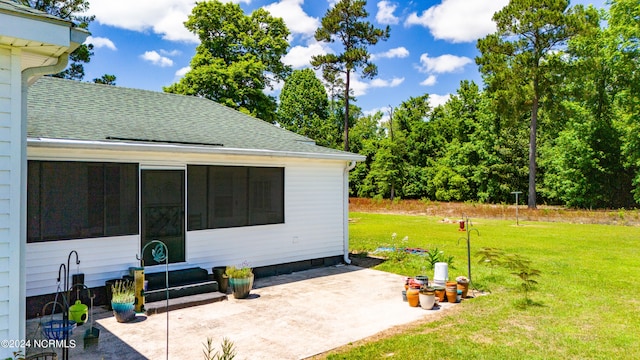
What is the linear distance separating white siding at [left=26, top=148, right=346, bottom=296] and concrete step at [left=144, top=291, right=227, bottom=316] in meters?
0.87

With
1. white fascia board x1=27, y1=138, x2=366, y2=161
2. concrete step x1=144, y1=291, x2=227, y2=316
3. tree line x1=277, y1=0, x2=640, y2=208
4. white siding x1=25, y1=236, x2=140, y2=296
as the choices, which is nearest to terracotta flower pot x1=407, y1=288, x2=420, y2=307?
concrete step x1=144, y1=291, x2=227, y2=316

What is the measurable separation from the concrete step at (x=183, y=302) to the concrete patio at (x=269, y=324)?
0.32 feet

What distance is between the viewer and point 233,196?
26.5 feet

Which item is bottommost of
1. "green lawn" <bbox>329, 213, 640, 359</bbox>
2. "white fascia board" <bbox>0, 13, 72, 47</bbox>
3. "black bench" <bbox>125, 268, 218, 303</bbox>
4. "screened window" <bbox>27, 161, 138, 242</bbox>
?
"green lawn" <bbox>329, 213, 640, 359</bbox>

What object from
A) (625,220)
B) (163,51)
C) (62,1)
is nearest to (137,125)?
(62,1)

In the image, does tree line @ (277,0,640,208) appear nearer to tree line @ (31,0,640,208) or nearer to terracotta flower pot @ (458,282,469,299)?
tree line @ (31,0,640,208)

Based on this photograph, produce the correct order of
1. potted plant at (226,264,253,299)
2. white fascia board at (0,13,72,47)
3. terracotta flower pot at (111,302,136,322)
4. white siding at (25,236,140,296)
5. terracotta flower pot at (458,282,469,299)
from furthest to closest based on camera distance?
terracotta flower pot at (458,282,469,299) < potted plant at (226,264,253,299) < white siding at (25,236,140,296) < terracotta flower pot at (111,302,136,322) < white fascia board at (0,13,72,47)

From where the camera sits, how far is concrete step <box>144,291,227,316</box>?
6059 mm

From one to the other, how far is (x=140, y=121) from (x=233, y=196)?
7.89 feet

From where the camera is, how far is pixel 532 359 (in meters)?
4.48

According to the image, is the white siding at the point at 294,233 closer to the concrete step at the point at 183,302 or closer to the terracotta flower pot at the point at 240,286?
the concrete step at the point at 183,302

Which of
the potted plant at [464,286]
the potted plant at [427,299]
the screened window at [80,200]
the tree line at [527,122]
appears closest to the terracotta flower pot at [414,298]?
the potted plant at [427,299]

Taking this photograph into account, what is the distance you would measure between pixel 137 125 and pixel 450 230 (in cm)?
1324

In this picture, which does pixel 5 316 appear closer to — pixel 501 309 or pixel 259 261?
pixel 259 261
